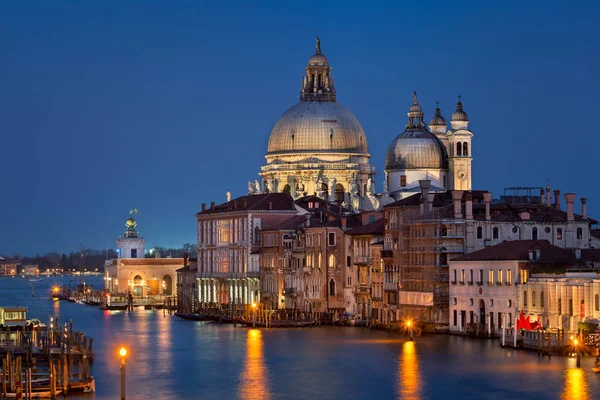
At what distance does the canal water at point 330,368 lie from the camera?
2272 inches

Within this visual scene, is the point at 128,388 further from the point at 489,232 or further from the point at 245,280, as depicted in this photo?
the point at 245,280

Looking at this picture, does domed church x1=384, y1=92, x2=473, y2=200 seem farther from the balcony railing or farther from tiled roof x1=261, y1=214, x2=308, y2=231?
the balcony railing

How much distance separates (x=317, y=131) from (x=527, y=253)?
52884 mm

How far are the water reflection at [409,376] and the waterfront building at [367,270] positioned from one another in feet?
49.3

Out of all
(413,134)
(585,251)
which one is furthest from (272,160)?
(585,251)

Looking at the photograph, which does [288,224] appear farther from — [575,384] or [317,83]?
[575,384]

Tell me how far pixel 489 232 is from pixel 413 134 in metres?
35.8

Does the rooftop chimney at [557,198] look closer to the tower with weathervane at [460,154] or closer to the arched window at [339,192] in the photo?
the tower with weathervane at [460,154]

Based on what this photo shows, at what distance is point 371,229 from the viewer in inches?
3543

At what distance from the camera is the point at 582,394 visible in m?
54.9

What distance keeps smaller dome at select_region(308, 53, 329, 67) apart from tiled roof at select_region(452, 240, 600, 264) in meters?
52.0

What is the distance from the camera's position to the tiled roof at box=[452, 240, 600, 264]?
72.2 metres

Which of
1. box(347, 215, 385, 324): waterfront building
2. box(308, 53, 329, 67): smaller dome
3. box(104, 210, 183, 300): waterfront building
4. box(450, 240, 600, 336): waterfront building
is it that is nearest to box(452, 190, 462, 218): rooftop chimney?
box(450, 240, 600, 336): waterfront building

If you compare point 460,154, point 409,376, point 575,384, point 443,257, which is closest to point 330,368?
point 409,376
